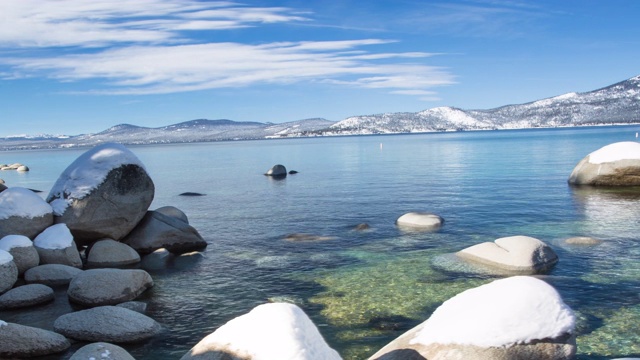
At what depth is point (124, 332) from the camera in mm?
12648

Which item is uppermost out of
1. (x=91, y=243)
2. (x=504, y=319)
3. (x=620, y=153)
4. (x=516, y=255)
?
(x=620, y=153)

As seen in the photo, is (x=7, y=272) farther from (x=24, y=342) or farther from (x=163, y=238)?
(x=163, y=238)

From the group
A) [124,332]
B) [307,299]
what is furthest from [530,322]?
[124,332]

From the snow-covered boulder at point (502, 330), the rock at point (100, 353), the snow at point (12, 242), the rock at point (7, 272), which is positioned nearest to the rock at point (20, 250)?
the snow at point (12, 242)

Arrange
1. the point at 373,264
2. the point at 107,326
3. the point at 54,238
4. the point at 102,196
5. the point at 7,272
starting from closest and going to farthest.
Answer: the point at 107,326 < the point at 7,272 < the point at 373,264 < the point at 54,238 < the point at 102,196

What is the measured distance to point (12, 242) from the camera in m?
18.1

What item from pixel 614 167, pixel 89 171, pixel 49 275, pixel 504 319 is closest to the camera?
pixel 504 319

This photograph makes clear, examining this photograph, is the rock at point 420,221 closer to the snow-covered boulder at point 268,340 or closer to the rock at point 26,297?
the rock at point 26,297

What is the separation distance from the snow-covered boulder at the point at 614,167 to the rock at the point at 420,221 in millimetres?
17095

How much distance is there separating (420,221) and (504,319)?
16659mm

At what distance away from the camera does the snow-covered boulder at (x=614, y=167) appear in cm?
3566

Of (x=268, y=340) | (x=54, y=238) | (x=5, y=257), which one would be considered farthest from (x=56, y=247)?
(x=268, y=340)

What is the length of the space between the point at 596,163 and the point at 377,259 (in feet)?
81.9

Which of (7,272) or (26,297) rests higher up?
(7,272)
